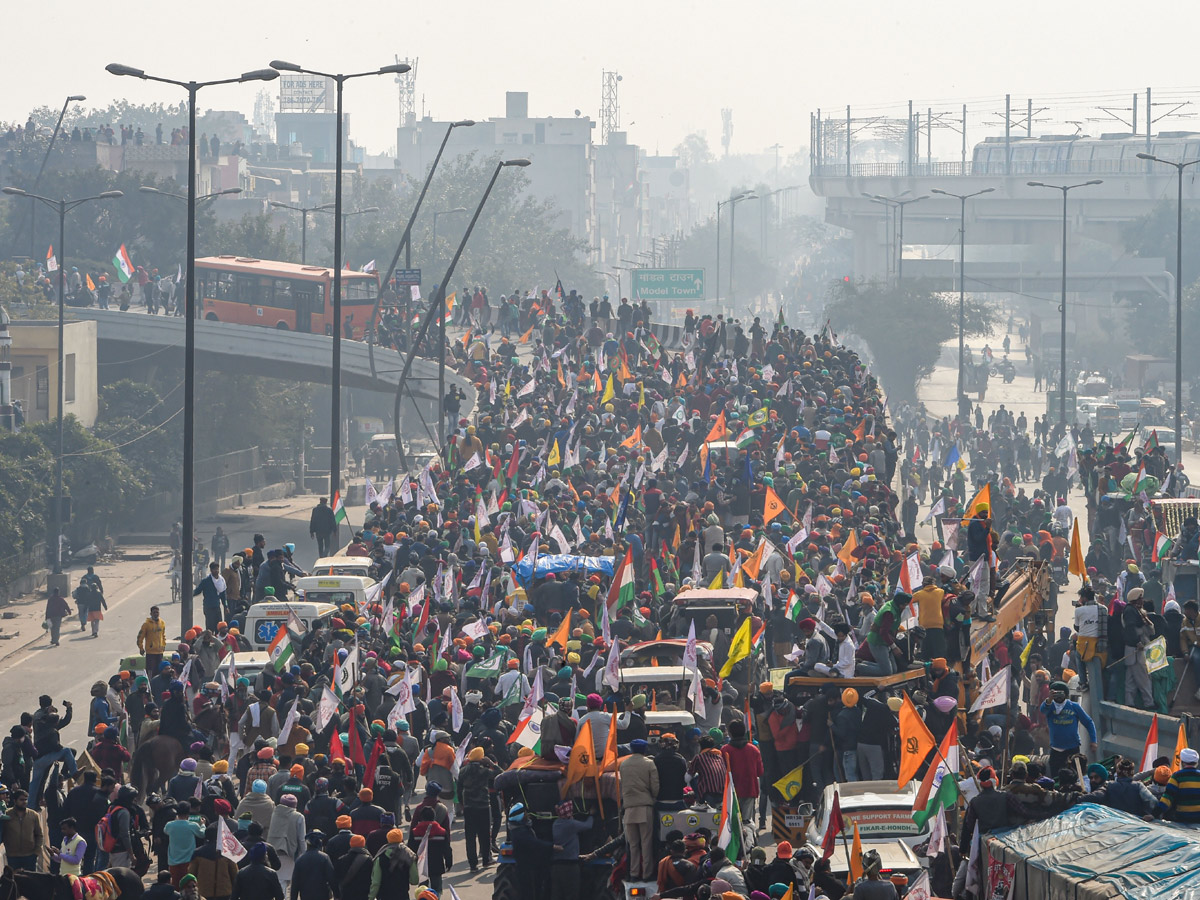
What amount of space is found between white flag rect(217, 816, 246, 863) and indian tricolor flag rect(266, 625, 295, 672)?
21.2 ft

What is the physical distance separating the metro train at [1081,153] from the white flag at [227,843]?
322 ft

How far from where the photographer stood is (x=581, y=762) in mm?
15984

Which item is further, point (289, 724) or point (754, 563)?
point (754, 563)

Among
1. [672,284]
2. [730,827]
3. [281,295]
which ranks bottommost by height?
[730,827]

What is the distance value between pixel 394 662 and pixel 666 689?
3128 mm

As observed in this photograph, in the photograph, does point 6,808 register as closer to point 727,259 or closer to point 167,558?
point 167,558

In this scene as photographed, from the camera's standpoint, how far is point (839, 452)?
32.0 metres

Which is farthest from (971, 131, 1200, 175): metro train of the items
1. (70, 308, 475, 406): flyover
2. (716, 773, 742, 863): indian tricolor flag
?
(716, 773, 742, 863): indian tricolor flag

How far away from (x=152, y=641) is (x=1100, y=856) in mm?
14707

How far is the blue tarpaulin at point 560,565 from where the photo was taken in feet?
82.8

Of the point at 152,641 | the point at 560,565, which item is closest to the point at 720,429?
the point at 560,565

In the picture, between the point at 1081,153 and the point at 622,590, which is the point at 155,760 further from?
the point at 1081,153

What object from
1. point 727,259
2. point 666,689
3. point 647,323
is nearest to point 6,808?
point 666,689

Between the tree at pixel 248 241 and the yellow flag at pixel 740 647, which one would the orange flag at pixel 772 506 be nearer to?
the yellow flag at pixel 740 647
